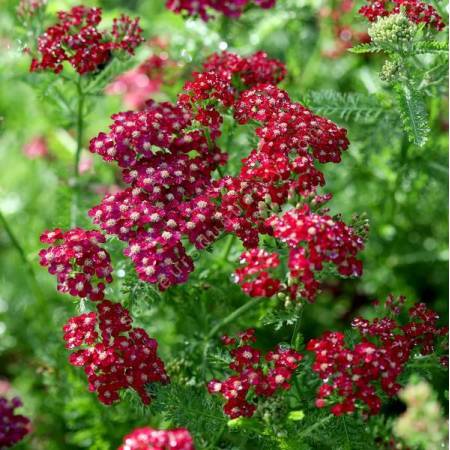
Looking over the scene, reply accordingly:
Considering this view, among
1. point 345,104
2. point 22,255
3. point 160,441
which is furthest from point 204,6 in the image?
point 160,441

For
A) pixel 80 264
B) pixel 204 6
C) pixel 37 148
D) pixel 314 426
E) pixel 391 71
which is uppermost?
pixel 37 148

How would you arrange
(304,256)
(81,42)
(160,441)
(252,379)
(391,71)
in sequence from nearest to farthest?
1. (160,441)
2. (304,256)
3. (252,379)
4. (391,71)
5. (81,42)

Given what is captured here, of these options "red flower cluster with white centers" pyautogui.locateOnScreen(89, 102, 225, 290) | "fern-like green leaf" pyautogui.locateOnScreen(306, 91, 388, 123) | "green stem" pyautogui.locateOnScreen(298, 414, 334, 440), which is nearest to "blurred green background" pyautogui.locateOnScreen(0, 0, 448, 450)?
"fern-like green leaf" pyautogui.locateOnScreen(306, 91, 388, 123)

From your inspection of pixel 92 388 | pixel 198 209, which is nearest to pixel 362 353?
pixel 198 209

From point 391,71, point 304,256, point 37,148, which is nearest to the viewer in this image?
point 304,256

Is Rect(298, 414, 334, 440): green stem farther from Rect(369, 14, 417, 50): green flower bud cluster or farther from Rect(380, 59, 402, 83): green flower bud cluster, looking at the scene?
Rect(369, 14, 417, 50): green flower bud cluster

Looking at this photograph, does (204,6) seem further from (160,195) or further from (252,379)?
(252,379)
